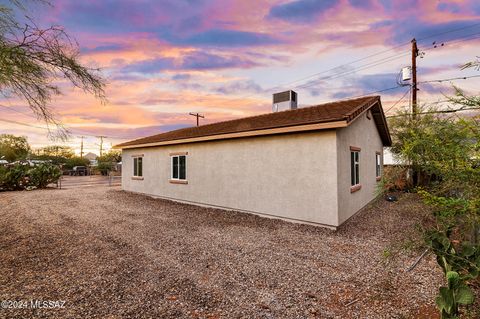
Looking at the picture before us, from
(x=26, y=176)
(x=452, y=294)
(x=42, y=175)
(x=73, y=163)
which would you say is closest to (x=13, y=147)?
(x=73, y=163)

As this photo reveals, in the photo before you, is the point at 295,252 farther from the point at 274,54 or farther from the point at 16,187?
the point at 16,187

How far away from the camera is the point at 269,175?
28.0 feet

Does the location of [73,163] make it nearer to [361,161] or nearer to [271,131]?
[271,131]

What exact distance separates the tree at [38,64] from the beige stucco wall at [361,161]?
24.1ft

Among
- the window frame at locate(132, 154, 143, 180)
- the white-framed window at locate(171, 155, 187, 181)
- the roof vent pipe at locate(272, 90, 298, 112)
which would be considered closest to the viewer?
the white-framed window at locate(171, 155, 187, 181)

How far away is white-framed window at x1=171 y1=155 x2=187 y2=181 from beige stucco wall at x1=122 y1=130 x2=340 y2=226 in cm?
39

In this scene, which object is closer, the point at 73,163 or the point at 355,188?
the point at 355,188

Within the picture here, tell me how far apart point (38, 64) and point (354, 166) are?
1012 centimetres

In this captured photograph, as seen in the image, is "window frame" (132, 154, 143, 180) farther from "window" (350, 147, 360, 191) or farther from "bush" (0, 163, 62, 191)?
"window" (350, 147, 360, 191)

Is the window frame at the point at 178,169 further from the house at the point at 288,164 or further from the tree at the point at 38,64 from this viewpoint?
the tree at the point at 38,64

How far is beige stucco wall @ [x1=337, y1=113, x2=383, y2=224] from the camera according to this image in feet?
24.4

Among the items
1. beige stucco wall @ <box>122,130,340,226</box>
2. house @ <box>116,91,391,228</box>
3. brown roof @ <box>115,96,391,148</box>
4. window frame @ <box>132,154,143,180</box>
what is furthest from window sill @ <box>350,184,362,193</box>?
window frame @ <box>132,154,143,180</box>

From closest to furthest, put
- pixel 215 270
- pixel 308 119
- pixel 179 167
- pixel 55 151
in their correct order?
pixel 215 270, pixel 308 119, pixel 179 167, pixel 55 151

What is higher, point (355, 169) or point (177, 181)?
point (355, 169)
